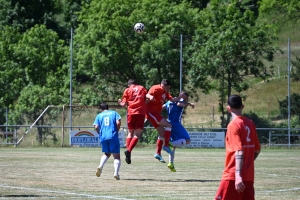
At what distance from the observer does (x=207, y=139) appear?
36250mm

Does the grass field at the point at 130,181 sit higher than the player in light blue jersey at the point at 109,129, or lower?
lower

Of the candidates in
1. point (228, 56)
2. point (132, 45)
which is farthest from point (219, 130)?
point (132, 45)

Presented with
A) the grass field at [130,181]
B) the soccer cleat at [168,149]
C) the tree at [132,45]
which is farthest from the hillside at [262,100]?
the soccer cleat at [168,149]

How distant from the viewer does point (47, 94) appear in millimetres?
45125

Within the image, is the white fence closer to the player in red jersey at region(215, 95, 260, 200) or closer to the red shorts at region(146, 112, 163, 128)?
the red shorts at region(146, 112, 163, 128)

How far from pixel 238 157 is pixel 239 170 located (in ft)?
0.54

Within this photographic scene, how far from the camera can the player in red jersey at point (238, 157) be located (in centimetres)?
805

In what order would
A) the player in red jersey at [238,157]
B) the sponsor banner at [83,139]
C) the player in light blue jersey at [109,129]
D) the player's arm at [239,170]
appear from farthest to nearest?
the sponsor banner at [83,139] → the player in light blue jersey at [109,129] → the player in red jersey at [238,157] → the player's arm at [239,170]

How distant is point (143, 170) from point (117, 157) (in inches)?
114

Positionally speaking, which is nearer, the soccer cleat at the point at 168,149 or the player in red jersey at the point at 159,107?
the soccer cleat at the point at 168,149

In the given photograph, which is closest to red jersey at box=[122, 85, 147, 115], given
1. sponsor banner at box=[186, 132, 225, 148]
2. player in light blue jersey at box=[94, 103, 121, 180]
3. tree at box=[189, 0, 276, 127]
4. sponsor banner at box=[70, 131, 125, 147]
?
player in light blue jersey at box=[94, 103, 121, 180]

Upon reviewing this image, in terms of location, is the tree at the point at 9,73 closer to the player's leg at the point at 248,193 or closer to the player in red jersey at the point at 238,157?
the player in red jersey at the point at 238,157

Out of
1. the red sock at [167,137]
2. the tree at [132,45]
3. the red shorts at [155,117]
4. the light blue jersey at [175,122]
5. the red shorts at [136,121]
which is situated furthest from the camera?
the tree at [132,45]

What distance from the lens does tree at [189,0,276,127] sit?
132ft
